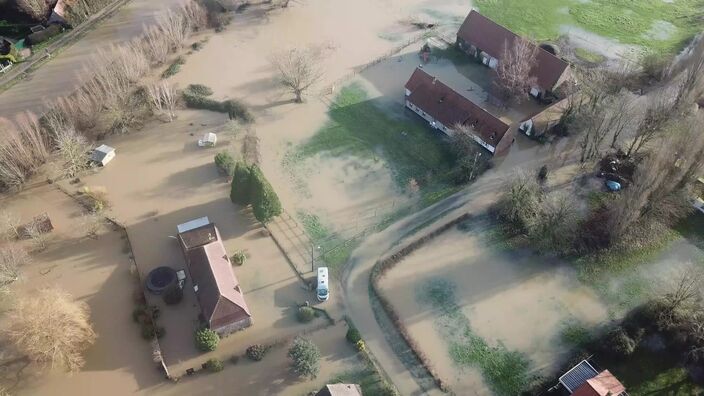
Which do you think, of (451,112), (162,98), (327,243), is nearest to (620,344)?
(327,243)

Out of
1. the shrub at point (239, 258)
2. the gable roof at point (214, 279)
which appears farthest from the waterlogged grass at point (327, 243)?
the gable roof at point (214, 279)

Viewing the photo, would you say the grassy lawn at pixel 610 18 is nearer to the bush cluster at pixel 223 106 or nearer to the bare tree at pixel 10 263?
the bush cluster at pixel 223 106

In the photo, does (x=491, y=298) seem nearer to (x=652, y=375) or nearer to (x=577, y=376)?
(x=577, y=376)

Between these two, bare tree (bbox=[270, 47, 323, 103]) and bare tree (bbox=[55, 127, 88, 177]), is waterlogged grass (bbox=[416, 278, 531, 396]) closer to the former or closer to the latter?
bare tree (bbox=[270, 47, 323, 103])

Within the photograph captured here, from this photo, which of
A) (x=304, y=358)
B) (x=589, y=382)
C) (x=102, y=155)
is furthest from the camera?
(x=102, y=155)

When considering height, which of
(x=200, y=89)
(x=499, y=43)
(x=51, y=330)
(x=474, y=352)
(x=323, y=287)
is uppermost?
(x=499, y=43)

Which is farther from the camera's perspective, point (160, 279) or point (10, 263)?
point (160, 279)

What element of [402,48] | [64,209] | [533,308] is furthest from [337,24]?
[533,308]
